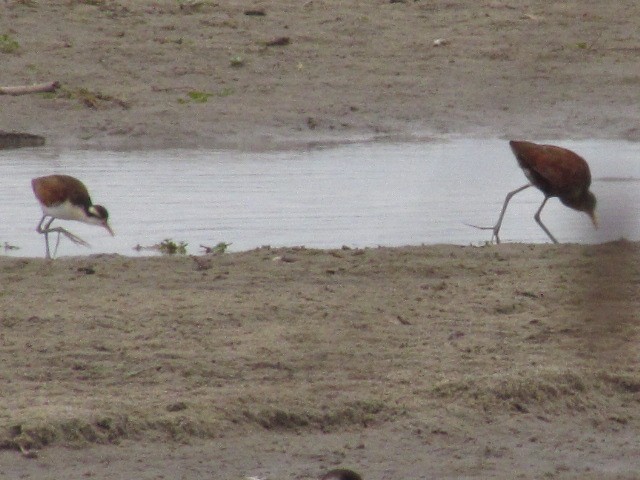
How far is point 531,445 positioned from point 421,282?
177cm

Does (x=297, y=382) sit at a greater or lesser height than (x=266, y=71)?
lesser

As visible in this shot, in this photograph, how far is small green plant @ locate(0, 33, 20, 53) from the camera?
43.9ft

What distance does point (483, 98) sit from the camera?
1234mm

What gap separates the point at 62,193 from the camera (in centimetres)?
830

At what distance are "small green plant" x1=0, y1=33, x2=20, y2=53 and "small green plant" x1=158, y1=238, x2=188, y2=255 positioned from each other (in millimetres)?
6449

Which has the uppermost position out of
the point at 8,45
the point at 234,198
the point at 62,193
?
the point at 8,45

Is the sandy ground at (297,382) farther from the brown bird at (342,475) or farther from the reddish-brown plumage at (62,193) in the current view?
the reddish-brown plumage at (62,193)

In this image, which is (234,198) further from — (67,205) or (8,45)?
(8,45)

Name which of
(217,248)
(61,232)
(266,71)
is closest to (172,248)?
(217,248)

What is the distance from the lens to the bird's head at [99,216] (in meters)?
8.09

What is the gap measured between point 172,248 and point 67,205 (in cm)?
115

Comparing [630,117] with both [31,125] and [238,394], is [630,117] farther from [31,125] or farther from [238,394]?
[238,394]

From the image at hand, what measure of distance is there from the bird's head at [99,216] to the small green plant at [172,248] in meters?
0.66

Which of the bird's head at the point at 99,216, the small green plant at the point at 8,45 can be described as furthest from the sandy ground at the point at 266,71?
the bird's head at the point at 99,216
